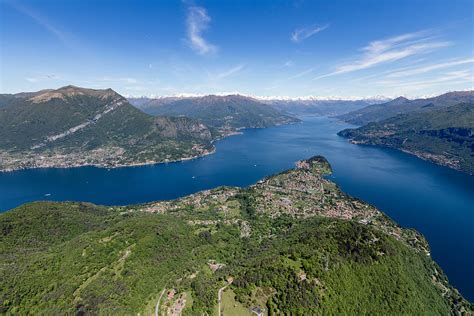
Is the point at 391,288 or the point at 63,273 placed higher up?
the point at 63,273

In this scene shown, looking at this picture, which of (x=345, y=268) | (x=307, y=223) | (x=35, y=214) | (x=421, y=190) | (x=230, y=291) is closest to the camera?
(x=230, y=291)

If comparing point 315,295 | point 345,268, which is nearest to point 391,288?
point 345,268

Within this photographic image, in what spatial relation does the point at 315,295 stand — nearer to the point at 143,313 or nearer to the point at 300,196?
the point at 143,313

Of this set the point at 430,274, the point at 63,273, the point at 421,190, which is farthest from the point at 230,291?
the point at 421,190

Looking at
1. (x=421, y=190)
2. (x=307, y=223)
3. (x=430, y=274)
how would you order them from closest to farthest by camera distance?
(x=430, y=274) → (x=307, y=223) → (x=421, y=190)

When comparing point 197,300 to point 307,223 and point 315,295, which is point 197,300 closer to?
point 315,295

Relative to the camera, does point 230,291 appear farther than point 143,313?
Yes

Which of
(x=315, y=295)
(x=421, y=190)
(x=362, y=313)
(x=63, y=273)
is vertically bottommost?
(x=421, y=190)
